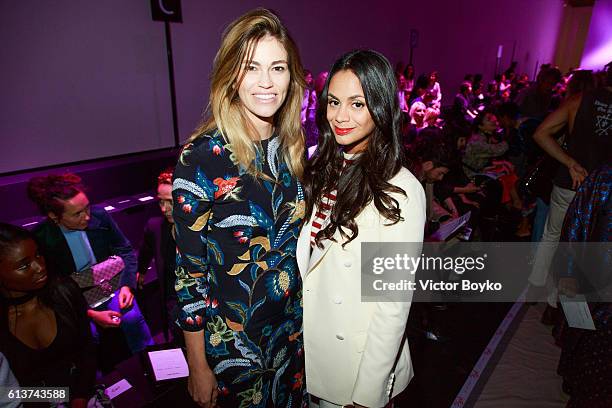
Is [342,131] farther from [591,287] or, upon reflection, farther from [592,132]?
[592,132]

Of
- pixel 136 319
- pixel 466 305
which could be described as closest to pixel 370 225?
pixel 136 319

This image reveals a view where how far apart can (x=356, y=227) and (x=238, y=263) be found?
1.30 feet

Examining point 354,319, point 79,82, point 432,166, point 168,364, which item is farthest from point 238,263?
point 79,82

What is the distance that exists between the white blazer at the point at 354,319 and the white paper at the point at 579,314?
0.88 meters

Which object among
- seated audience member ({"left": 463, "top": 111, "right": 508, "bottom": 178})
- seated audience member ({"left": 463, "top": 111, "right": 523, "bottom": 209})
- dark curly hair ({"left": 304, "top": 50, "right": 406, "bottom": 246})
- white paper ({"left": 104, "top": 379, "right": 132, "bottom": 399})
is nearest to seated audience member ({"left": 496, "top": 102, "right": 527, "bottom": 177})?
seated audience member ({"left": 463, "top": 111, "right": 523, "bottom": 209})

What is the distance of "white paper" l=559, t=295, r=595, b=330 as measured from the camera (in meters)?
1.75

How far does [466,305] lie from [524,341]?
582 mm

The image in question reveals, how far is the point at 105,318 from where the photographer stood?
7.43 ft

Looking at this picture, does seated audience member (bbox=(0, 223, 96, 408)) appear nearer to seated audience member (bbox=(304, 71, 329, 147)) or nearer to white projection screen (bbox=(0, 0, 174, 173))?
white projection screen (bbox=(0, 0, 174, 173))

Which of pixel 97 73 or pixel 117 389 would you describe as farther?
pixel 97 73

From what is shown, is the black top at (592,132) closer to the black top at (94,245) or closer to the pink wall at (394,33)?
the black top at (94,245)

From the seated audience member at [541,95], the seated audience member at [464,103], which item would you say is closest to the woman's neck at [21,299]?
the seated audience member at [541,95]

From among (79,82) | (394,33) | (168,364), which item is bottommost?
(168,364)

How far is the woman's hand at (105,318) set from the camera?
7.41 ft
